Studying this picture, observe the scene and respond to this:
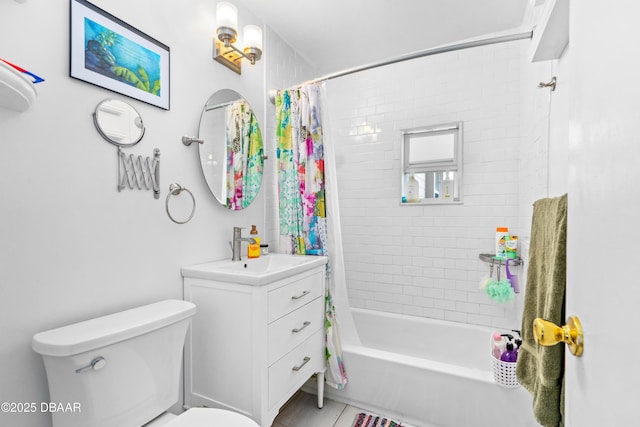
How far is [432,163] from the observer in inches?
101

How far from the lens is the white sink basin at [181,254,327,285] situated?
1.38 metres

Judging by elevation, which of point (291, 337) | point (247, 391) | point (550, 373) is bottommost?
point (247, 391)

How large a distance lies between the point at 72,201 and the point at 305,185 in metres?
1.23

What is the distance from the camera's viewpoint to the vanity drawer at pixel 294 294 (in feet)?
4.74

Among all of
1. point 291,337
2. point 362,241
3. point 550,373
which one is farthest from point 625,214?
point 362,241

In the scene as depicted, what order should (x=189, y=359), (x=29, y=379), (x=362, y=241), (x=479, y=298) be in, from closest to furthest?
(x=29, y=379) < (x=189, y=359) < (x=479, y=298) < (x=362, y=241)

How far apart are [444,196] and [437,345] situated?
1.22 metres

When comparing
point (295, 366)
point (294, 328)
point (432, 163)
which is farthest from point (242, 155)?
point (432, 163)

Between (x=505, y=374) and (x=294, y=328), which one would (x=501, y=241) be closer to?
(x=505, y=374)

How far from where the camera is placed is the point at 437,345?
2449mm

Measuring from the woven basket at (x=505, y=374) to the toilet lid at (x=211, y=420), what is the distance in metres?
1.26

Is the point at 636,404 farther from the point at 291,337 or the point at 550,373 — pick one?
the point at 291,337

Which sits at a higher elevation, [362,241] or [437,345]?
[362,241]

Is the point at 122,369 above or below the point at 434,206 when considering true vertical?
below
